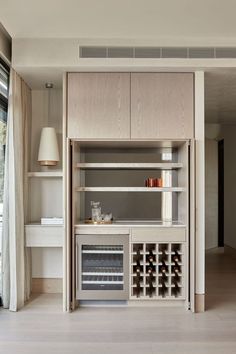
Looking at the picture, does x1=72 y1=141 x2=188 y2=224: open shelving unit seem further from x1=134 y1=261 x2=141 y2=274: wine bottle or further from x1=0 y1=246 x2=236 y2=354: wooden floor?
x1=0 y1=246 x2=236 y2=354: wooden floor

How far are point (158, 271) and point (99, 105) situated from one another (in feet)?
6.61

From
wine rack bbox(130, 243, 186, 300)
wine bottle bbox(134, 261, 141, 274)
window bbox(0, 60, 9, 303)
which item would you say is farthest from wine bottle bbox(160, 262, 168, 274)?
window bbox(0, 60, 9, 303)

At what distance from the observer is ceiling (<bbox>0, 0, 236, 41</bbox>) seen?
316 cm

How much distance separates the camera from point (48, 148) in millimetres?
4398

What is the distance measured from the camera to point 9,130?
13.0ft

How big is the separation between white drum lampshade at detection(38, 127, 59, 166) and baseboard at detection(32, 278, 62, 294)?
1.53 metres

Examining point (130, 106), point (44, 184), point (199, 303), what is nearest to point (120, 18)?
point (130, 106)

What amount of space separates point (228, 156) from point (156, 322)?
5.33 meters

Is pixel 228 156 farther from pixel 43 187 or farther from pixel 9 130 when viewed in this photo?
pixel 9 130

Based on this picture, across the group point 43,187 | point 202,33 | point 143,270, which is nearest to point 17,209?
point 43,187

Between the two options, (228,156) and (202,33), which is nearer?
(202,33)

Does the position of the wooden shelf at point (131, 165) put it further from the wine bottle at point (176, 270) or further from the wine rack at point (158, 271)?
the wine bottle at point (176, 270)

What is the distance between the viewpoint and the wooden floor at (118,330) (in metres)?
3.02

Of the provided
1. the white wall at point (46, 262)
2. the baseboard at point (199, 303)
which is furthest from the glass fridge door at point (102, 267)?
the baseboard at point (199, 303)
